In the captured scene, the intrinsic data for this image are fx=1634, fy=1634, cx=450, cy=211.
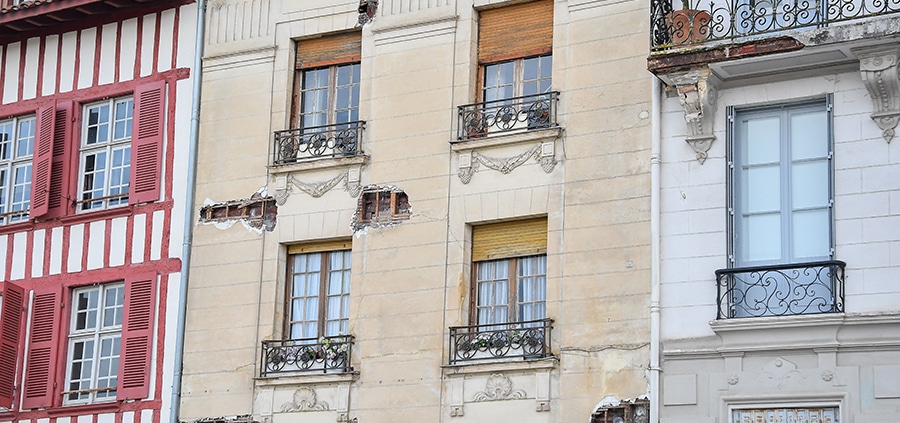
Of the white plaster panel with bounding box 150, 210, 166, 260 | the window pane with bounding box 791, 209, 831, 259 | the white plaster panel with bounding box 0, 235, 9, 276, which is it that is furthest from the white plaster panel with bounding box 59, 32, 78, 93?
the window pane with bounding box 791, 209, 831, 259

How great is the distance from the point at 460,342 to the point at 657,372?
263cm

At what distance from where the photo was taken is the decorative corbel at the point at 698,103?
57.6ft

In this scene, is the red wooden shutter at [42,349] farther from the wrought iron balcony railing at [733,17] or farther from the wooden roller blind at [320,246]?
the wrought iron balcony railing at [733,17]

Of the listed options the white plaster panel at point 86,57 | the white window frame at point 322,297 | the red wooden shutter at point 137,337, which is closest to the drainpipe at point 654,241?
the white window frame at point 322,297

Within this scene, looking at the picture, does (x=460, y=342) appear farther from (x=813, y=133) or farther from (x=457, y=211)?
(x=813, y=133)

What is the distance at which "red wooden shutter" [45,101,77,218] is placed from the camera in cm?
2230

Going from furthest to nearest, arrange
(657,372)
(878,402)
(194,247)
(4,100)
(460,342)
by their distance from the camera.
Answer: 1. (4,100)
2. (194,247)
3. (460,342)
4. (657,372)
5. (878,402)

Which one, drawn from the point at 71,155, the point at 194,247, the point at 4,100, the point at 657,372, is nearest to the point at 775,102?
the point at 657,372

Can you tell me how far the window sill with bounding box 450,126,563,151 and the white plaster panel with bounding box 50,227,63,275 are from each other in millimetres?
6017

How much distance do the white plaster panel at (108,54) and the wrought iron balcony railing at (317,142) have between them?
10.3ft

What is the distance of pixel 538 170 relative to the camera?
18969 mm

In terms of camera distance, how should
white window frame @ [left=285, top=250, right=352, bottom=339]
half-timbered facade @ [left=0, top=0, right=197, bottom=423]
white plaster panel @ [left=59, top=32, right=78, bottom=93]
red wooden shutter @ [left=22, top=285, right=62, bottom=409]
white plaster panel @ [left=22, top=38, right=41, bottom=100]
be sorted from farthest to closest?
white plaster panel @ [left=22, top=38, right=41, bottom=100], white plaster panel @ [left=59, top=32, right=78, bottom=93], red wooden shutter @ [left=22, top=285, right=62, bottom=409], half-timbered facade @ [left=0, top=0, right=197, bottom=423], white window frame @ [left=285, top=250, right=352, bottom=339]

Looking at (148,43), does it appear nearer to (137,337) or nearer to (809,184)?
(137,337)

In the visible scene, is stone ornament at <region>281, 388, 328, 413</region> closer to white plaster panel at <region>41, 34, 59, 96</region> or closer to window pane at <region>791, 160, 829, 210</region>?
window pane at <region>791, 160, 829, 210</region>
